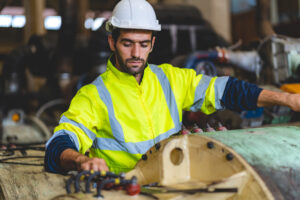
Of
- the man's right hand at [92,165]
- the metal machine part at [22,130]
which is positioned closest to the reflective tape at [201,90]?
the man's right hand at [92,165]

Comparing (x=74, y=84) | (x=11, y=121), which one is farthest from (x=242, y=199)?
(x=74, y=84)

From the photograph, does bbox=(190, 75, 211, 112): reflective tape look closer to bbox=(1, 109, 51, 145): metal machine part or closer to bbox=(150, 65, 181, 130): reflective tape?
bbox=(150, 65, 181, 130): reflective tape

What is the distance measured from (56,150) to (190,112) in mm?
1817

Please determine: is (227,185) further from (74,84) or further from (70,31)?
(70,31)

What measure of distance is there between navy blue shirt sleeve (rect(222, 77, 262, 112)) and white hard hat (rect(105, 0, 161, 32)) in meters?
0.51

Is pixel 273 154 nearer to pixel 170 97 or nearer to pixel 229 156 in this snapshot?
pixel 229 156

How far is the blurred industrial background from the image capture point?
133 inches

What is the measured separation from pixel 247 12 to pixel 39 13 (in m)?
3.88

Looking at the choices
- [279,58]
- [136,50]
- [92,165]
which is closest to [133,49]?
[136,50]

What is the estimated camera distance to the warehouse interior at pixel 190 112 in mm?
1371

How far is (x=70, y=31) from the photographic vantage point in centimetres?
553

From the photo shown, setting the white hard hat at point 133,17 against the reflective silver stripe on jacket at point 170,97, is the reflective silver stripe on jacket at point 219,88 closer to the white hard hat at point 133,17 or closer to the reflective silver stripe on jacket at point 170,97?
the reflective silver stripe on jacket at point 170,97

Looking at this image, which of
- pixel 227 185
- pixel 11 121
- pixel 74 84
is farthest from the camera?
pixel 74 84

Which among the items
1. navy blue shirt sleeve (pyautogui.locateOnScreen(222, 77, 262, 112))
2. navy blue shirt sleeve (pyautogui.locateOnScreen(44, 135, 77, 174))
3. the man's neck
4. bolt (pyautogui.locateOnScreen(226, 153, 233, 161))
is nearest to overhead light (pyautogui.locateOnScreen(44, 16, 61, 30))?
the man's neck
